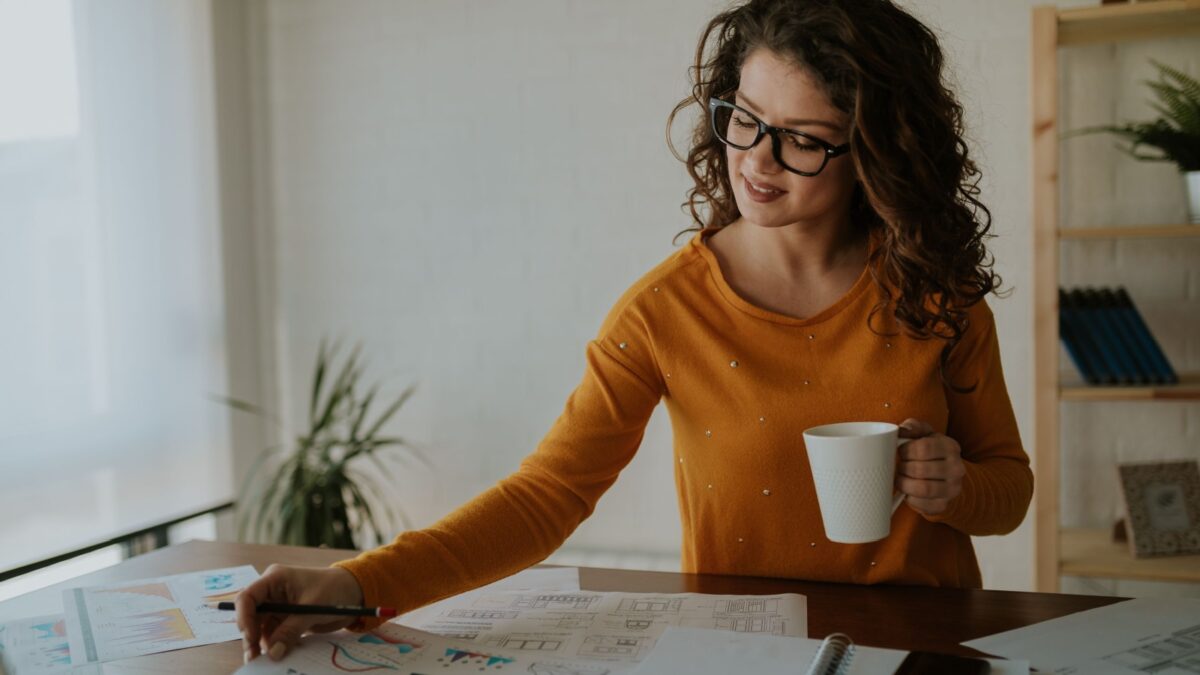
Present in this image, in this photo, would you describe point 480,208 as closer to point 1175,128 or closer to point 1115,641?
point 1175,128

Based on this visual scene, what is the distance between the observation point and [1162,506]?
2.43 meters

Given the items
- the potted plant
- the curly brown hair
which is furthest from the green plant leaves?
the curly brown hair

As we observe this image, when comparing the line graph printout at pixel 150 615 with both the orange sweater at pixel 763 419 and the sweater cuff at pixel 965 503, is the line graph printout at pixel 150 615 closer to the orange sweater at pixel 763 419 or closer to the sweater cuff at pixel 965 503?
the orange sweater at pixel 763 419

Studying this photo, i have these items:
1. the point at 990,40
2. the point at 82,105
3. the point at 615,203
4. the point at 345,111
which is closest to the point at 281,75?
the point at 345,111

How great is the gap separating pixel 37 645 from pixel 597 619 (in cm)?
59

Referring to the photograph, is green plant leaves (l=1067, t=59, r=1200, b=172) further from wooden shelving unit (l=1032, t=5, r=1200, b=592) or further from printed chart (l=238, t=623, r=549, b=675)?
printed chart (l=238, t=623, r=549, b=675)

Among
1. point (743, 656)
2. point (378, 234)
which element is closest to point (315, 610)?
point (743, 656)

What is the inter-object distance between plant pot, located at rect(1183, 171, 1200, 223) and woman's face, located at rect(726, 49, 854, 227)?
4.99 ft

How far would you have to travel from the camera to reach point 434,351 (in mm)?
3207

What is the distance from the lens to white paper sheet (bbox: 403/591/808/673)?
100 centimetres

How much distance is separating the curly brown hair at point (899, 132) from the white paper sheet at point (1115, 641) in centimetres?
34

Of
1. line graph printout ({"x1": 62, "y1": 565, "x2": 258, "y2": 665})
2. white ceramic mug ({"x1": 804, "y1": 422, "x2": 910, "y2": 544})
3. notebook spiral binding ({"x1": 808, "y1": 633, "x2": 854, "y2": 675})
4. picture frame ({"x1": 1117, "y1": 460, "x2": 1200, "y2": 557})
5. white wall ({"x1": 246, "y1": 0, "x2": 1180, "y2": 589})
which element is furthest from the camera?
white wall ({"x1": 246, "y1": 0, "x2": 1180, "y2": 589})

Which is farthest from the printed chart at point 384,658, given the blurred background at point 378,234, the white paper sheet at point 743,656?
the blurred background at point 378,234

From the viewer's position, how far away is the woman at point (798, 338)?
1.20 metres
